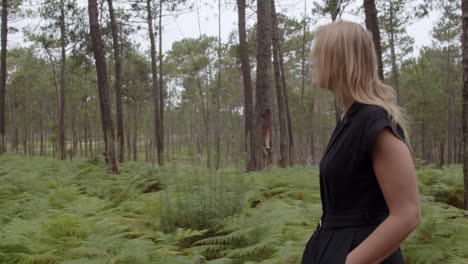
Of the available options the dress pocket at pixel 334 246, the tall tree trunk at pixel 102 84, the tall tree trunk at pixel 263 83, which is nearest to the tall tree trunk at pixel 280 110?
the tall tree trunk at pixel 263 83

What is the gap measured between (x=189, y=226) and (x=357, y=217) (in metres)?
3.53

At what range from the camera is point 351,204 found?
141 centimetres

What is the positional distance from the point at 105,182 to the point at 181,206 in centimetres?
386

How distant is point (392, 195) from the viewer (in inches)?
49.1

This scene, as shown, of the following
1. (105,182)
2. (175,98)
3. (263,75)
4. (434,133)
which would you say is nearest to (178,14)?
(263,75)

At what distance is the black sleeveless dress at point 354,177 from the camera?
52.6 inches

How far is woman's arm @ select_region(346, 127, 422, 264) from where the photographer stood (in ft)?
4.04

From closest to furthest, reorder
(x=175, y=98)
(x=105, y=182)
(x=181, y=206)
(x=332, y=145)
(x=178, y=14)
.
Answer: (x=332, y=145), (x=181, y=206), (x=105, y=182), (x=178, y=14), (x=175, y=98)

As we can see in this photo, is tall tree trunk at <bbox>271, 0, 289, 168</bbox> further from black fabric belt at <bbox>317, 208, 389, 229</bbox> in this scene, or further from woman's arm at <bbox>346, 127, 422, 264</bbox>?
woman's arm at <bbox>346, 127, 422, 264</bbox>

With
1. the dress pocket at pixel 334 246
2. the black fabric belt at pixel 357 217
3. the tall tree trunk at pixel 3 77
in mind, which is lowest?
the dress pocket at pixel 334 246

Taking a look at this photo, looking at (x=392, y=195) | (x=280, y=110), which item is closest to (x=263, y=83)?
(x=280, y=110)

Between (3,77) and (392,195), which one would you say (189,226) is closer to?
(392,195)

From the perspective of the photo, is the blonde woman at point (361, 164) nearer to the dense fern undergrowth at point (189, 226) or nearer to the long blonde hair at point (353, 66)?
the long blonde hair at point (353, 66)

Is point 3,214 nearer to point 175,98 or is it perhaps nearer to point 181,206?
point 181,206
